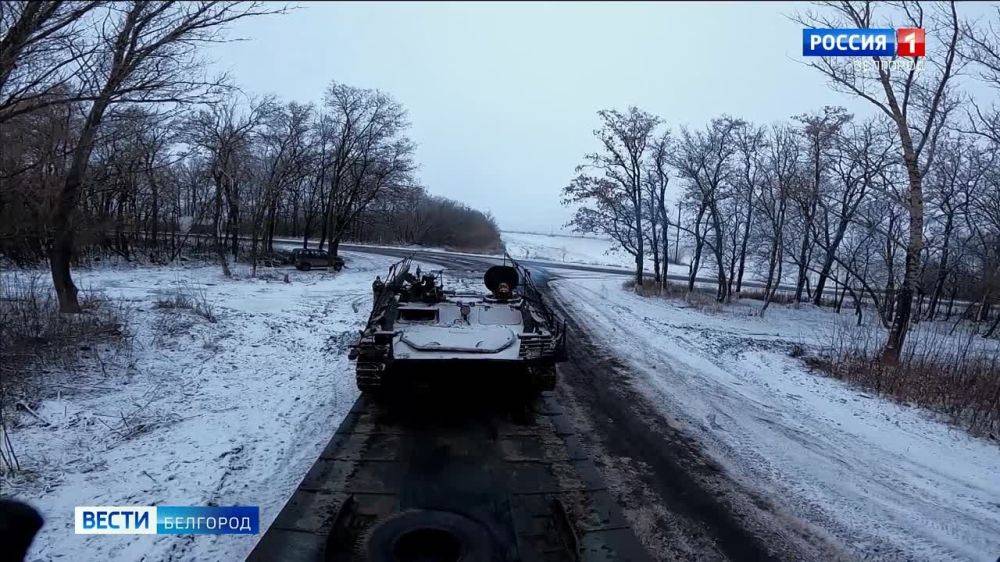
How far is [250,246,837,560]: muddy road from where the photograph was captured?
3.70 m

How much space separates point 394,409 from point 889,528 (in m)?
4.90

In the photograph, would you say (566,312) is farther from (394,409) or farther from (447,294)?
(394,409)

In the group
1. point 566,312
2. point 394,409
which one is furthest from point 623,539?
point 566,312

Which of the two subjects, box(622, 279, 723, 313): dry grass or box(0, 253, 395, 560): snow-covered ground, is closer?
box(0, 253, 395, 560): snow-covered ground

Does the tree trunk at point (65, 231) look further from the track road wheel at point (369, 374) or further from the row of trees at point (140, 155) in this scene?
the track road wheel at point (369, 374)

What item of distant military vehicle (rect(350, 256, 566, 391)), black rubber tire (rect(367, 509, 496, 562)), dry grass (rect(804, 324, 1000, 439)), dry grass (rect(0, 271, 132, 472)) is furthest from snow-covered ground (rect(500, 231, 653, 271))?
black rubber tire (rect(367, 509, 496, 562))

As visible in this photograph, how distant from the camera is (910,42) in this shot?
11602 millimetres

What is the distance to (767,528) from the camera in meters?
4.28

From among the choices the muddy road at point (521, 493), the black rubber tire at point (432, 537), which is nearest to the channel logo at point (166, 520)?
the muddy road at point (521, 493)

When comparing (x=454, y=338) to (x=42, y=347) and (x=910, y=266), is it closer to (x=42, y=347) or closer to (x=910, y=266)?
(x=42, y=347)

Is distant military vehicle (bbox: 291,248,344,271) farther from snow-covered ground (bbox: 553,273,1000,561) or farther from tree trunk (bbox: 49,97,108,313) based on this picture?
snow-covered ground (bbox: 553,273,1000,561)

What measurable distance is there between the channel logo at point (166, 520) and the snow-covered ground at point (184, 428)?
74 millimetres

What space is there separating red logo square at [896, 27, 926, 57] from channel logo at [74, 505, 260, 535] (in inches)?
588

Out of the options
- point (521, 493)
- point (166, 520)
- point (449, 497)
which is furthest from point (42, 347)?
point (521, 493)
